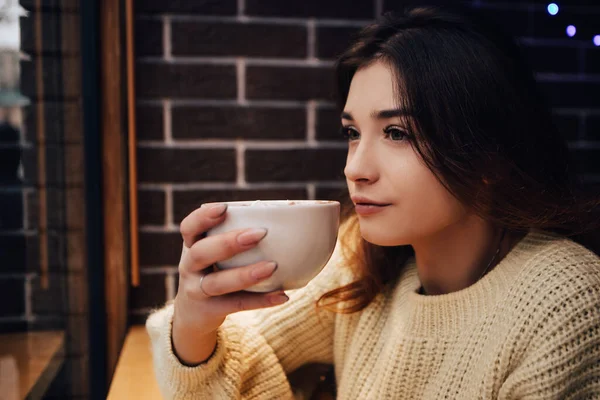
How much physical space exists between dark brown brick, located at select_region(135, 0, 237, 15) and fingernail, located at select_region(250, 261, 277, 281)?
109 centimetres

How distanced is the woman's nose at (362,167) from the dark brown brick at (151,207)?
81 centimetres

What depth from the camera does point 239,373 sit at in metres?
Answer: 0.92

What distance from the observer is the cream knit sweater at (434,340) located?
696 mm

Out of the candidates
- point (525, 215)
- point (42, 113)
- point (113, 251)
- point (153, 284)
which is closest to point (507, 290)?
point (525, 215)

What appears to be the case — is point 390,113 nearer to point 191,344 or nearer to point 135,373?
point 191,344

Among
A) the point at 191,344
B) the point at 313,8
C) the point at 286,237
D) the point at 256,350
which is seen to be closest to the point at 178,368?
the point at 191,344

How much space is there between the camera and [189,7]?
1.46 m

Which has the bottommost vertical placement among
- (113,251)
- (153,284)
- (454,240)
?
(153,284)

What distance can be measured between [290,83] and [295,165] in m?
0.23

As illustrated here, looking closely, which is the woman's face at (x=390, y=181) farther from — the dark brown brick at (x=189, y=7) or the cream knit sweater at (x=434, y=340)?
the dark brown brick at (x=189, y=7)

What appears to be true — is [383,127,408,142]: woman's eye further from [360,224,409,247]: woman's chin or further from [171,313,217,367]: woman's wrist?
[171,313,217,367]: woman's wrist

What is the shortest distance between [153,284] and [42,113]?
728 mm

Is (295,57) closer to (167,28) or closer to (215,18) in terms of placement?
(215,18)

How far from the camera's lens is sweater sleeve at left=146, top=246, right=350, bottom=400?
2.86ft
